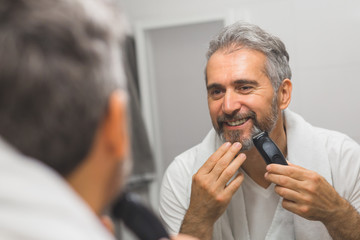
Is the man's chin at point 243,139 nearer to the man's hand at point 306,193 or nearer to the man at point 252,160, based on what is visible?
the man at point 252,160

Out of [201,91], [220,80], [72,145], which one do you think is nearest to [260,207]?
[220,80]

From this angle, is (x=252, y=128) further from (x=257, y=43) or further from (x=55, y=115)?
(x=55, y=115)

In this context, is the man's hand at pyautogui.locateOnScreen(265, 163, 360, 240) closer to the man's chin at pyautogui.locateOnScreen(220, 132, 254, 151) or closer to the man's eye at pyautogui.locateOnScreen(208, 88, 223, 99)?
the man's chin at pyautogui.locateOnScreen(220, 132, 254, 151)

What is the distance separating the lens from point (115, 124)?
414mm

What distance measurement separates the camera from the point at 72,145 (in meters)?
0.39

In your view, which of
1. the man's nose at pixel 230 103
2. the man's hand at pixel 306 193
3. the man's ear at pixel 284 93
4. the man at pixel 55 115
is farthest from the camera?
the man's ear at pixel 284 93

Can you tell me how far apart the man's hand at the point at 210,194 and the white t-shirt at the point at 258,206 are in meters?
0.18

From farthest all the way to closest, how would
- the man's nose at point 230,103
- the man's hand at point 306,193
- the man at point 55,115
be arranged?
1. the man's nose at point 230,103
2. the man's hand at point 306,193
3. the man at point 55,115

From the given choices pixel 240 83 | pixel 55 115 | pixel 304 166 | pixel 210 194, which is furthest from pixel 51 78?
pixel 304 166

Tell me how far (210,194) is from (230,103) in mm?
245

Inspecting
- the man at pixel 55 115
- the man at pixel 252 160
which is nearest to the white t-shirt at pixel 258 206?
the man at pixel 252 160

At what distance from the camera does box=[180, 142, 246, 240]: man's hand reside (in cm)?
105

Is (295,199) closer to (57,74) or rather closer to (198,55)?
(57,74)

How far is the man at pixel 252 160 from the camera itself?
3.48 ft
